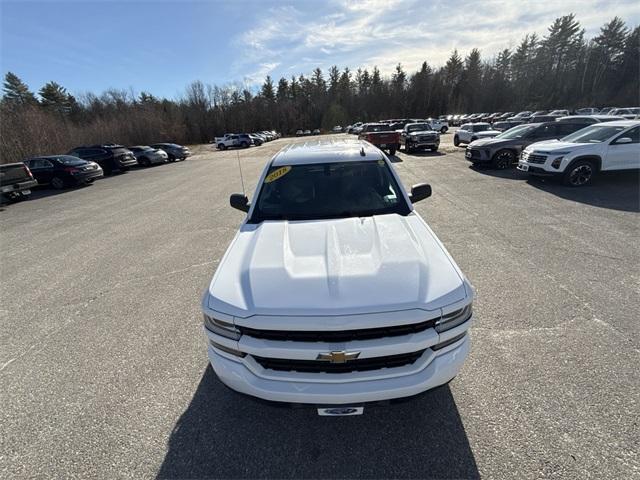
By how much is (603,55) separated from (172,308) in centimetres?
8774

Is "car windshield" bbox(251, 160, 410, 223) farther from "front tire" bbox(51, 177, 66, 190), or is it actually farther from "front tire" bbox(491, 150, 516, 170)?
"front tire" bbox(51, 177, 66, 190)

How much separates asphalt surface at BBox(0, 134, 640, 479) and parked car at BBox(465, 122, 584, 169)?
23.4ft

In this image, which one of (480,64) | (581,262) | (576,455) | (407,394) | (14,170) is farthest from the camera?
(480,64)

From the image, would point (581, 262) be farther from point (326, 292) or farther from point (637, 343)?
point (326, 292)

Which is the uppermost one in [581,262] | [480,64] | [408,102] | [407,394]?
[480,64]

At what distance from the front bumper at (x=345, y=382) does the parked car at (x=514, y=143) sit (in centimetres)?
1260

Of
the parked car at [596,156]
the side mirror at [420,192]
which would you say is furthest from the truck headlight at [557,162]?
the side mirror at [420,192]

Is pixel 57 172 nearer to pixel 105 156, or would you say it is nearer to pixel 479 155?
pixel 105 156

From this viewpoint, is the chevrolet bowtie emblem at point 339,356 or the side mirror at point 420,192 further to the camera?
the side mirror at point 420,192

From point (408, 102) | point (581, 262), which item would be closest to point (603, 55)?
point (408, 102)

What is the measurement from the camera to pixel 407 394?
1.84 meters

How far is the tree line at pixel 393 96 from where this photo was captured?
56312mm

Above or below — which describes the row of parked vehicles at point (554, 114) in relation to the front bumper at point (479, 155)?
above

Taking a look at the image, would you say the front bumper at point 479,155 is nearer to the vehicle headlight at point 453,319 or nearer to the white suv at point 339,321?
the white suv at point 339,321
